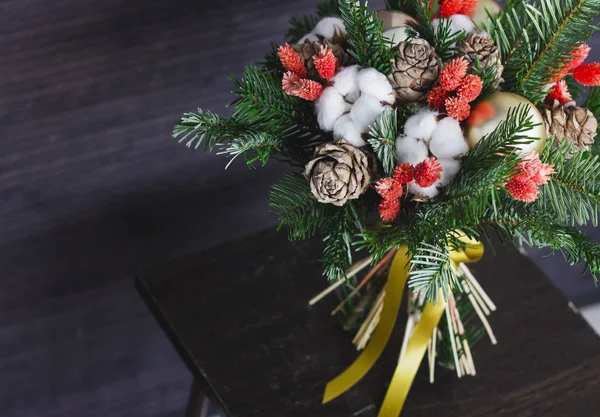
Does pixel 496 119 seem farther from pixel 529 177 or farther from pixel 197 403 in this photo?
pixel 197 403

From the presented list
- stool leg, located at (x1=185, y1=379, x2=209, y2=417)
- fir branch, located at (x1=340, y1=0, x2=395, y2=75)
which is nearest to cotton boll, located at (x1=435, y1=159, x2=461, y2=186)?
fir branch, located at (x1=340, y1=0, x2=395, y2=75)

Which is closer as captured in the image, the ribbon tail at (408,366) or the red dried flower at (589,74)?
the red dried flower at (589,74)

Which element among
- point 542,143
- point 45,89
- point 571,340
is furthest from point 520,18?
point 45,89

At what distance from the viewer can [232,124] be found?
701mm

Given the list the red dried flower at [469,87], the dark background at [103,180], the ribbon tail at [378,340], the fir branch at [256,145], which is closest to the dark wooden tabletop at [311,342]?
the ribbon tail at [378,340]

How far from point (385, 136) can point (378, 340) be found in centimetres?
30

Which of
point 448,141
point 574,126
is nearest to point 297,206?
point 448,141

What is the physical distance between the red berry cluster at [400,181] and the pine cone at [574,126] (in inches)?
5.1

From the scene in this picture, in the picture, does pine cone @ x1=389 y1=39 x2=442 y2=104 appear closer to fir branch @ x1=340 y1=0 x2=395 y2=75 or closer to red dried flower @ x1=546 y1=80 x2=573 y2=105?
fir branch @ x1=340 y1=0 x2=395 y2=75

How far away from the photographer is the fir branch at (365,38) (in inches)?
25.3

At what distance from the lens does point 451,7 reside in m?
0.72

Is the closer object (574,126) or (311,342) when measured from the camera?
(574,126)

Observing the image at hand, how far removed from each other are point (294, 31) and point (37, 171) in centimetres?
40

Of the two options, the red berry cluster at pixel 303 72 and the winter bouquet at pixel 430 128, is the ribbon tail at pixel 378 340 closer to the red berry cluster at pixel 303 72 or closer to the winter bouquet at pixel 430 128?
the winter bouquet at pixel 430 128
